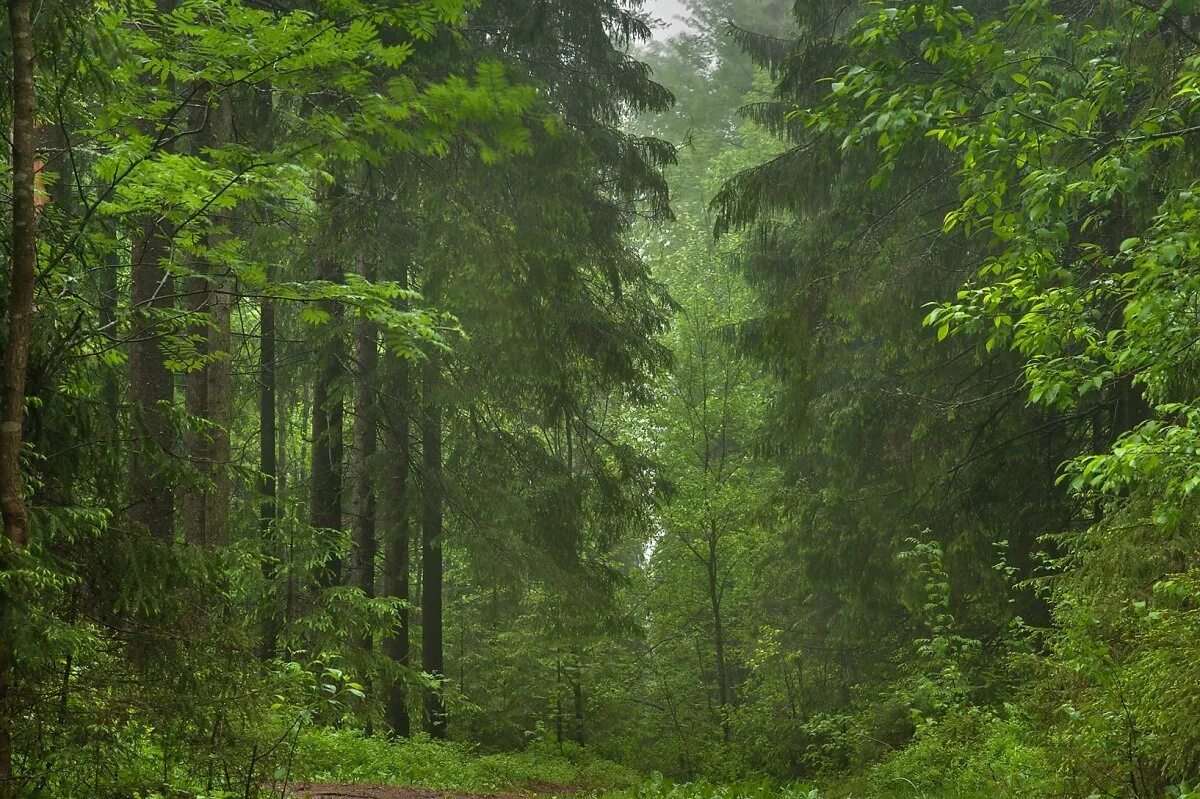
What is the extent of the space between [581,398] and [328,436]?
12.8 feet

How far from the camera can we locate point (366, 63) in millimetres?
5008

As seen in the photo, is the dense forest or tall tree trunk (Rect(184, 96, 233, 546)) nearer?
the dense forest

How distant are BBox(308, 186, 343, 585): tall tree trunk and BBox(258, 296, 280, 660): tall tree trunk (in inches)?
24.8

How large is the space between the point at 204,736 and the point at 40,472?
55.5 inches

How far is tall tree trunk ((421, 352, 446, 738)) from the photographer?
13.0 m

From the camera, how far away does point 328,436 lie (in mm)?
12125

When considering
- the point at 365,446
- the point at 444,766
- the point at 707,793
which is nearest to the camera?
the point at 707,793

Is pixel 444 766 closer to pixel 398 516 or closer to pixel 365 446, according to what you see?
pixel 398 516

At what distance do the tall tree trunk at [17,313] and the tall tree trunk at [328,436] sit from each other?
25.6 ft

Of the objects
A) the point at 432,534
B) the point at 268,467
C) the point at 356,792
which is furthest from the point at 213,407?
the point at 268,467

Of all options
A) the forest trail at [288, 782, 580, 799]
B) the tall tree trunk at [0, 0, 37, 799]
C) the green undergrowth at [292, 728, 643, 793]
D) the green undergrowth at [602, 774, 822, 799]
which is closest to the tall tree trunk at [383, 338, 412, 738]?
the green undergrowth at [292, 728, 643, 793]

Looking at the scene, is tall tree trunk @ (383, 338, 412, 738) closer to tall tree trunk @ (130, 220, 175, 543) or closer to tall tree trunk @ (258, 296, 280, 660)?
tall tree trunk @ (258, 296, 280, 660)

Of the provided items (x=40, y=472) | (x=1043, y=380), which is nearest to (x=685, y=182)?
(x=1043, y=380)

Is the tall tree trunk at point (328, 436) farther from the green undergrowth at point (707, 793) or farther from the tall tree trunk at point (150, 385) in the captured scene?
the green undergrowth at point (707, 793)
